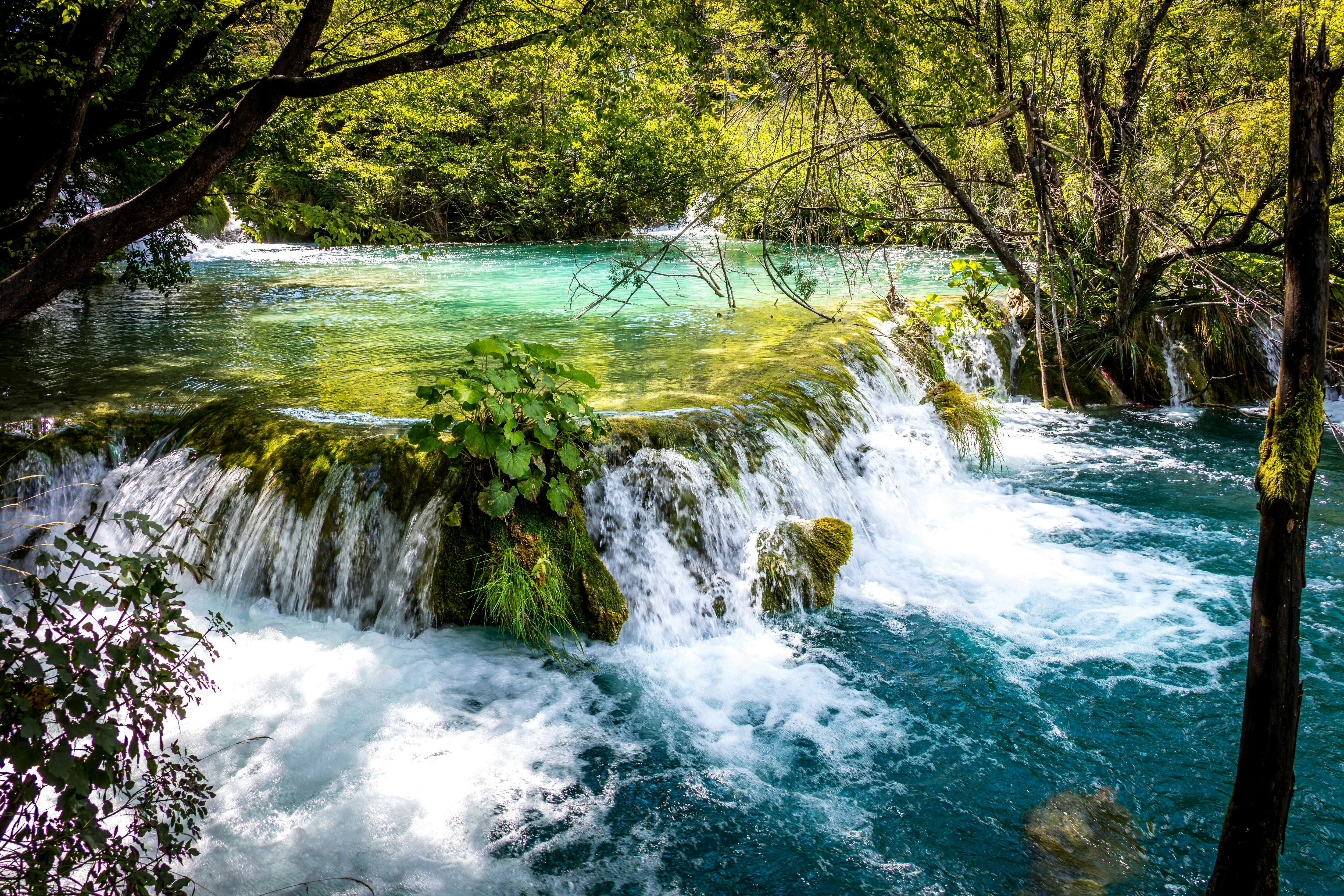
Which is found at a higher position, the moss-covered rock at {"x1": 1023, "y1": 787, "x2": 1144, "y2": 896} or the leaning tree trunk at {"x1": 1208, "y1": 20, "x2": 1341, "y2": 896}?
the leaning tree trunk at {"x1": 1208, "y1": 20, "x2": 1341, "y2": 896}

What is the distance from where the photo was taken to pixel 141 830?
2.19m

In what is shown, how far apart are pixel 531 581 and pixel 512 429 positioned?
0.95m

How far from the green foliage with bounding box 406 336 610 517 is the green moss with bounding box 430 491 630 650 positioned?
143 mm

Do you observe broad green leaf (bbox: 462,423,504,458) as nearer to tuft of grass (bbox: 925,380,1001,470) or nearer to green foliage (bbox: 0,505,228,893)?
green foliage (bbox: 0,505,228,893)

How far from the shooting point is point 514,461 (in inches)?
187

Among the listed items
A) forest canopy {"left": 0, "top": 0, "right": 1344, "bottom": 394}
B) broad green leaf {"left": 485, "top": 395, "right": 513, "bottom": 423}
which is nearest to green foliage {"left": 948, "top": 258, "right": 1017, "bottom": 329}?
forest canopy {"left": 0, "top": 0, "right": 1344, "bottom": 394}

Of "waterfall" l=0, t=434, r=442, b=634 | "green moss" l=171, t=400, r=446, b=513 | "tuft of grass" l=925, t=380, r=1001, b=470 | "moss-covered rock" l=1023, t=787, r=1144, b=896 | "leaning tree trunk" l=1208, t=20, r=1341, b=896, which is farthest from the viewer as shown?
"tuft of grass" l=925, t=380, r=1001, b=470

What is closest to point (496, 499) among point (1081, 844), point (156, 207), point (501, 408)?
point (501, 408)

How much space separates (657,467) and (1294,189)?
3849 mm

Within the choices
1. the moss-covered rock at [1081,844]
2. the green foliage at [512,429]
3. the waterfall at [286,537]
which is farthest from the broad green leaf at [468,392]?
the moss-covered rock at [1081,844]

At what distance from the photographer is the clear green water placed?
260 inches

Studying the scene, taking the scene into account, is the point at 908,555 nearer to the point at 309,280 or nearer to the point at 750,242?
the point at 309,280

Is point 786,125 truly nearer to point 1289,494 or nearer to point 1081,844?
point 1289,494

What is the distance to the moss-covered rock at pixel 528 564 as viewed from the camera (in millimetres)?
4926
